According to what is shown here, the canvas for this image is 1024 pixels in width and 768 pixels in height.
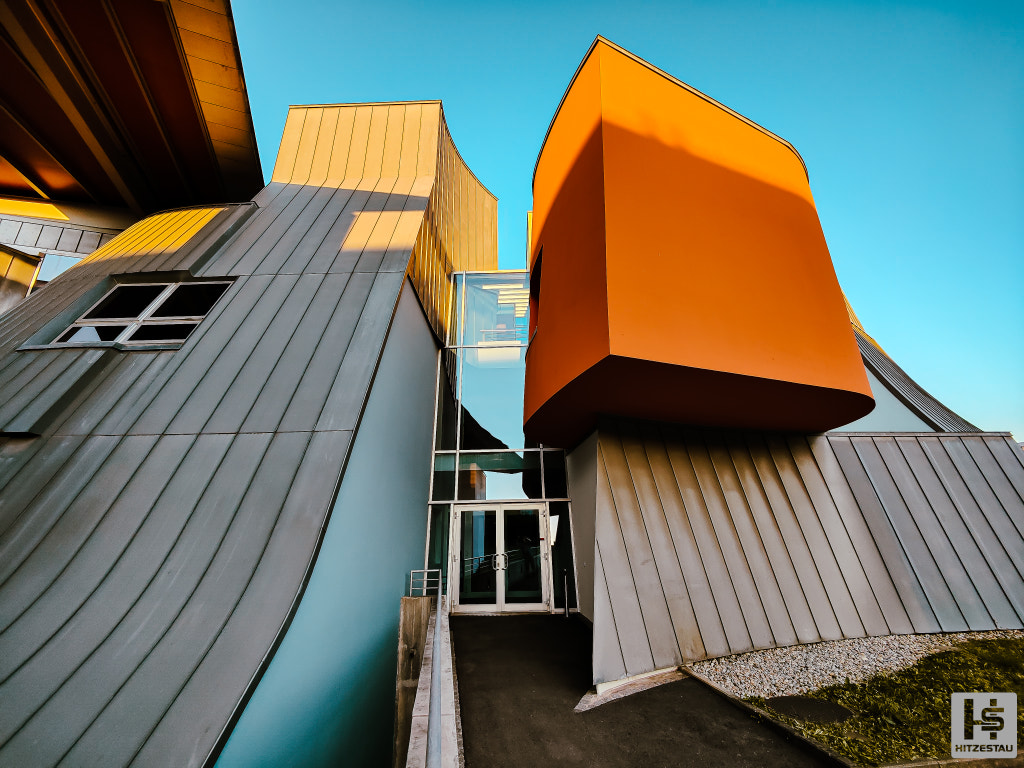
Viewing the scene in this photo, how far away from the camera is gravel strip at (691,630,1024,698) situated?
15.1ft

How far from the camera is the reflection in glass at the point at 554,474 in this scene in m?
9.12

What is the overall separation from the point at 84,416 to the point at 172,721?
13.2 ft

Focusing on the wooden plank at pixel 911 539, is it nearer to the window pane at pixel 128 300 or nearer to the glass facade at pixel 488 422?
the glass facade at pixel 488 422

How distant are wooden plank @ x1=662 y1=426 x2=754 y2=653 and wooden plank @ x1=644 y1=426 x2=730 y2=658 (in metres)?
0.03

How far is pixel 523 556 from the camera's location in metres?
8.70

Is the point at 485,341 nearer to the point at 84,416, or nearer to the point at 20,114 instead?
the point at 84,416

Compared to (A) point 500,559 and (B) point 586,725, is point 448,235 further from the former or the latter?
(B) point 586,725

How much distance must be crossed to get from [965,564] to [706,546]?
188 inches

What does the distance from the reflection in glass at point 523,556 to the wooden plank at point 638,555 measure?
11.0 ft

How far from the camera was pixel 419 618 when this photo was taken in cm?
587

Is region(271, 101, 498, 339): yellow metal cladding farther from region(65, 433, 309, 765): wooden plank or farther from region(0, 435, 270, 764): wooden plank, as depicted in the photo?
region(0, 435, 270, 764): wooden plank

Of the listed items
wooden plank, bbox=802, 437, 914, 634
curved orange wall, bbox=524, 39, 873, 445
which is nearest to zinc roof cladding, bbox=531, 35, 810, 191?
curved orange wall, bbox=524, 39, 873, 445

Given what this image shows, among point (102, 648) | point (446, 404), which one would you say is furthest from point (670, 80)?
point (102, 648)

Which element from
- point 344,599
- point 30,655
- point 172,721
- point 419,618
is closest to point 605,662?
point 419,618
